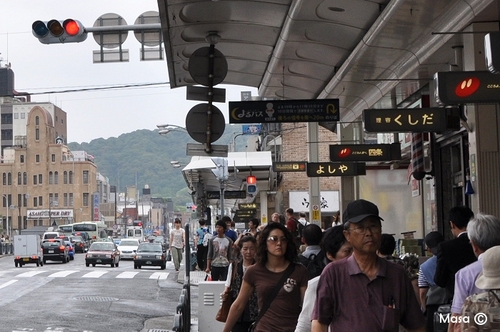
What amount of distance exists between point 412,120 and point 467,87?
3949mm

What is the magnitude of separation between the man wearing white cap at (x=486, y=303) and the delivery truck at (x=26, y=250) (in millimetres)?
49923

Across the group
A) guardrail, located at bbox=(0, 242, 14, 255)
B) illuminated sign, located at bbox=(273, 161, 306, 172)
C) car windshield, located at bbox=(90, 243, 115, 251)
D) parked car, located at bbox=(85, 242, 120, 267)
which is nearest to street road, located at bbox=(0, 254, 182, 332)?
illuminated sign, located at bbox=(273, 161, 306, 172)

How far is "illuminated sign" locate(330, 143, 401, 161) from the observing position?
2041 cm

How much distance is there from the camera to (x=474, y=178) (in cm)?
1313

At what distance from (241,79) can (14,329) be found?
21.8ft

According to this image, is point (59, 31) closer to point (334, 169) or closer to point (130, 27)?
point (130, 27)

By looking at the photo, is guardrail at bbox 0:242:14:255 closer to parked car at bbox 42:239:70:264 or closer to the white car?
the white car

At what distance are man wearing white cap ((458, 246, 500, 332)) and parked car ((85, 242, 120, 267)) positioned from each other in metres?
46.4

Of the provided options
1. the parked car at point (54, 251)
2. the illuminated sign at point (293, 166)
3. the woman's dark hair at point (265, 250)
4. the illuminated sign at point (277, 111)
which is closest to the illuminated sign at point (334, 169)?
the illuminated sign at point (277, 111)

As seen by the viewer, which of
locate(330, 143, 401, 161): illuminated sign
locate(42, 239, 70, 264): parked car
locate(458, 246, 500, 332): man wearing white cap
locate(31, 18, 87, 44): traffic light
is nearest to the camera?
locate(458, 246, 500, 332): man wearing white cap

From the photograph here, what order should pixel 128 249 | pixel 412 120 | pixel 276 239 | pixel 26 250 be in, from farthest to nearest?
pixel 128 249 < pixel 26 250 < pixel 412 120 < pixel 276 239

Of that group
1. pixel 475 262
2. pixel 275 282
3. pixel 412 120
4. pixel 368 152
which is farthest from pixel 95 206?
pixel 475 262

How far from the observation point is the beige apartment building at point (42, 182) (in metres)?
150

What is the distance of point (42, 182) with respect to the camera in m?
152
